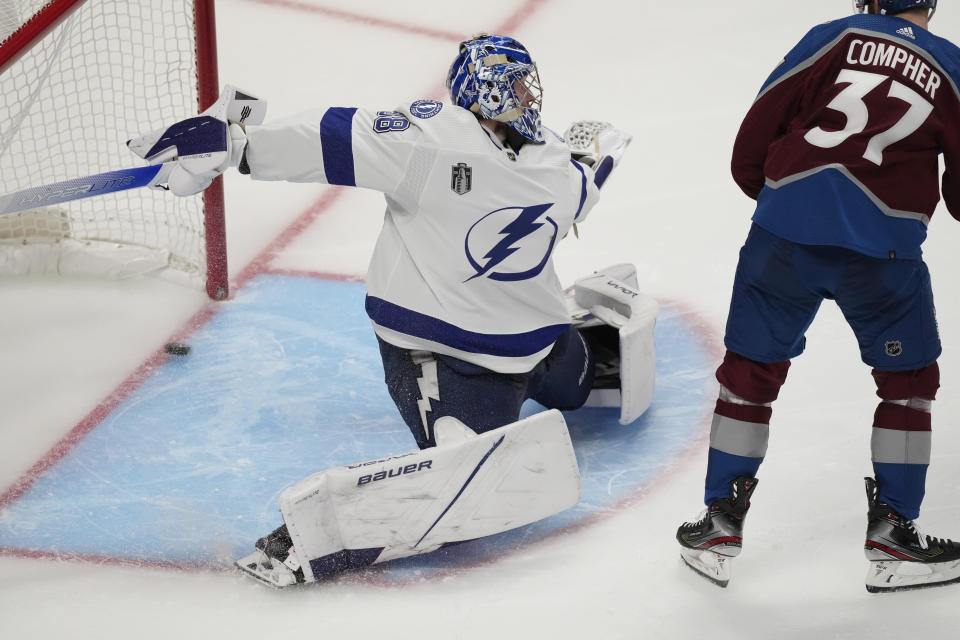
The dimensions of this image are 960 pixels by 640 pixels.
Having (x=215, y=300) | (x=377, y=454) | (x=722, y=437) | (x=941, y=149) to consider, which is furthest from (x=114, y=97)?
(x=941, y=149)

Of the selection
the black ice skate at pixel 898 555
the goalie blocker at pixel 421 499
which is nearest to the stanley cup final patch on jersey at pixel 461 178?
the goalie blocker at pixel 421 499

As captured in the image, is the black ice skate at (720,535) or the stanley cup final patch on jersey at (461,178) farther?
the stanley cup final patch on jersey at (461,178)

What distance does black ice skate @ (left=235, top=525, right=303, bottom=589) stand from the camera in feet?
8.66

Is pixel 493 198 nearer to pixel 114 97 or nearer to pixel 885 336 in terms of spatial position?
pixel 885 336

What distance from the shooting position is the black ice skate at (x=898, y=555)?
2.59 metres

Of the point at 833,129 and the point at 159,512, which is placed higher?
the point at 833,129

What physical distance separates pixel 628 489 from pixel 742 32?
324cm

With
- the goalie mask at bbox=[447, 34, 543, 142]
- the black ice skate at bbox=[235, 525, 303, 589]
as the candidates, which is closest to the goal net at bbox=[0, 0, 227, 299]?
the goalie mask at bbox=[447, 34, 543, 142]

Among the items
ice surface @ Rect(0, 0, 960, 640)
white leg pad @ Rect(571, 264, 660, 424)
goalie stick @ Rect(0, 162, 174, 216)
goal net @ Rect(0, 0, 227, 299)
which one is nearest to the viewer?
ice surface @ Rect(0, 0, 960, 640)

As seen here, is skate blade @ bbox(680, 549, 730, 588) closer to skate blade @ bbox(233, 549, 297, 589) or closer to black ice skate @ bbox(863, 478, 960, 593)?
black ice skate @ bbox(863, 478, 960, 593)

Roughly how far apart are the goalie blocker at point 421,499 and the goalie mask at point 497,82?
65 centimetres

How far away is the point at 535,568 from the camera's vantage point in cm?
273

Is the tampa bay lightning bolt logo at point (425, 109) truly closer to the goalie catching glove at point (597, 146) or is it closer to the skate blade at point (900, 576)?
the goalie catching glove at point (597, 146)

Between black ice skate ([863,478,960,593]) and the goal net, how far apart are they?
2.11 metres
